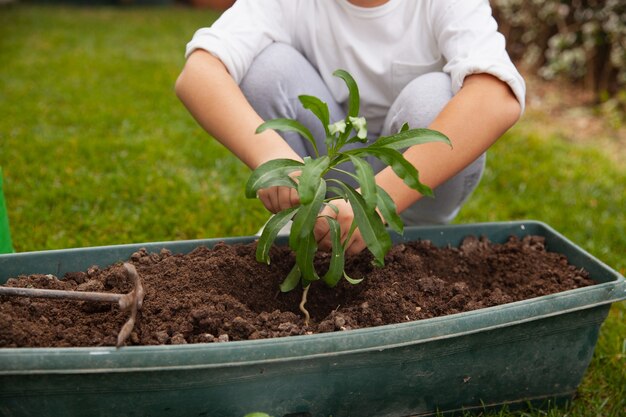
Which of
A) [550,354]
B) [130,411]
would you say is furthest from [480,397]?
[130,411]

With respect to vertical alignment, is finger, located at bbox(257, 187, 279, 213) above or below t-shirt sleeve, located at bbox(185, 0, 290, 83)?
below

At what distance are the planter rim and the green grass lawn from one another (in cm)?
29

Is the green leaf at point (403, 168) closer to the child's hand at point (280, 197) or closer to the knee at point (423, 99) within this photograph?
the child's hand at point (280, 197)

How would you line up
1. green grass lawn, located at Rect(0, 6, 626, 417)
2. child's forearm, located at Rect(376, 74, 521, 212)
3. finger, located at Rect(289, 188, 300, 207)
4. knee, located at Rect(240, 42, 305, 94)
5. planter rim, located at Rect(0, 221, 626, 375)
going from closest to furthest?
planter rim, located at Rect(0, 221, 626, 375), finger, located at Rect(289, 188, 300, 207), child's forearm, located at Rect(376, 74, 521, 212), knee, located at Rect(240, 42, 305, 94), green grass lawn, located at Rect(0, 6, 626, 417)

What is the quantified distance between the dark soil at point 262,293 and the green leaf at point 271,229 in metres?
0.11

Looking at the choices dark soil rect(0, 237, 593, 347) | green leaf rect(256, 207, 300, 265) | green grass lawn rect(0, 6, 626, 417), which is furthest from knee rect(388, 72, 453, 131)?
green grass lawn rect(0, 6, 626, 417)

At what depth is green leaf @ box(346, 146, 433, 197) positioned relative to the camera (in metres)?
1.36

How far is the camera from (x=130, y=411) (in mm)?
1311

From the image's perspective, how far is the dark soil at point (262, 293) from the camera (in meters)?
1.41

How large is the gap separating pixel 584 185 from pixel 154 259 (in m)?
2.14

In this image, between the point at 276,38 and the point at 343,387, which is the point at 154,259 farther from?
the point at 276,38

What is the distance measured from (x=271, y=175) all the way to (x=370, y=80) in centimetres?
85

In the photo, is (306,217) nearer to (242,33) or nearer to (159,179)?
(242,33)

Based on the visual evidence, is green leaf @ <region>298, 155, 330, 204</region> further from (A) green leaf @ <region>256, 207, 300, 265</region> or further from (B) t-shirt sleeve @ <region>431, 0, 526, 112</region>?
(B) t-shirt sleeve @ <region>431, 0, 526, 112</region>
